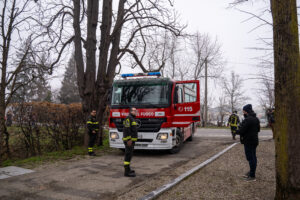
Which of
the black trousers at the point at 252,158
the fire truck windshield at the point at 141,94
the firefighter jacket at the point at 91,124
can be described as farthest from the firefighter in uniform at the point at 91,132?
the black trousers at the point at 252,158

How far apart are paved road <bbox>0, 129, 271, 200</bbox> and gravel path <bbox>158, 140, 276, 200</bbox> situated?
1134mm

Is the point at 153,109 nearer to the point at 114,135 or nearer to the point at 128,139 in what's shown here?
the point at 114,135

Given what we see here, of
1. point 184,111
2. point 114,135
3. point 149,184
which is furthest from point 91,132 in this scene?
point 149,184

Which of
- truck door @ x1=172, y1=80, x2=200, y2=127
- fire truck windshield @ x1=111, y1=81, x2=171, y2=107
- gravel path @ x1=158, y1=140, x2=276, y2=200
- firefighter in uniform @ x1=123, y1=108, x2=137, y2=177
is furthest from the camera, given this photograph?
truck door @ x1=172, y1=80, x2=200, y2=127

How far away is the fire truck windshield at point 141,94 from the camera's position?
8.88m

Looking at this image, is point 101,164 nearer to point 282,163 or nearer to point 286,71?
point 282,163

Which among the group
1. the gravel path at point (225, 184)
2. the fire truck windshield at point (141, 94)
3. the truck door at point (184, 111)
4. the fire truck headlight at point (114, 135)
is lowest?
the gravel path at point (225, 184)

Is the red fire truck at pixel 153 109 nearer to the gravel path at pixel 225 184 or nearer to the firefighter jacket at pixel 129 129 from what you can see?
the gravel path at pixel 225 184

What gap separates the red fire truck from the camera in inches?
342

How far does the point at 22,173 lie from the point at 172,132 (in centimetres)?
516

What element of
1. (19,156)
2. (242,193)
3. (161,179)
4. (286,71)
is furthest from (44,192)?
(19,156)

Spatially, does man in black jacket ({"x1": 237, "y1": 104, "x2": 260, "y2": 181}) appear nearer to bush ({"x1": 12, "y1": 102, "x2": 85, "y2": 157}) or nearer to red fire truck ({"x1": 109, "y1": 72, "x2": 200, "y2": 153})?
red fire truck ({"x1": 109, "y1": 72, "x2": 200, "y2": 153})

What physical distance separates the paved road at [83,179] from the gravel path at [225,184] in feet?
3.72

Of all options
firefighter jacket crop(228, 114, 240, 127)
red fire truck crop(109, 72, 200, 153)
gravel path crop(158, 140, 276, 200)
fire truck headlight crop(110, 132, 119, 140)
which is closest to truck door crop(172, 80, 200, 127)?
red fire truck crop(109, 72, 200, 153)
